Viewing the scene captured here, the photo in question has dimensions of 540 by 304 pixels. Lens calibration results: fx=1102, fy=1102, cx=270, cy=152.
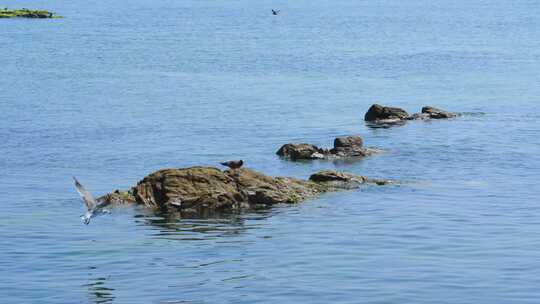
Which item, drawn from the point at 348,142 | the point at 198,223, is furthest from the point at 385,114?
the point at 198,223

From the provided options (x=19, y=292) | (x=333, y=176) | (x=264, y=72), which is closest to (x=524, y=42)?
(x=264, y=72)

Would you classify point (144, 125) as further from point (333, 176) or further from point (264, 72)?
point (264, 72)

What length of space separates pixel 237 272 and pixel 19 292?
26.2 feet

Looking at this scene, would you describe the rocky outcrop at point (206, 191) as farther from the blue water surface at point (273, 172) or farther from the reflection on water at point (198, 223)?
the blue water surface at point (273, 172)

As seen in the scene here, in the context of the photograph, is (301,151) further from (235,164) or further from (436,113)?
(436,113)

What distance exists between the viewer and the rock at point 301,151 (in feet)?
215

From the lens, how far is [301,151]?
65562 mm

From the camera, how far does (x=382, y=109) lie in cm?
8150

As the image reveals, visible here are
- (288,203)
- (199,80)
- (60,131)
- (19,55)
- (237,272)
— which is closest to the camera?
(237,272)

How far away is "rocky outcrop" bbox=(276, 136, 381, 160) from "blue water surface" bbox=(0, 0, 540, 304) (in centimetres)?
119

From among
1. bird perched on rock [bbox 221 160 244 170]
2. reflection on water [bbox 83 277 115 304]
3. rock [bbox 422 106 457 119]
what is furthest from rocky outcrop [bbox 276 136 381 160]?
reflection on water [bbox 83 277 115 304]

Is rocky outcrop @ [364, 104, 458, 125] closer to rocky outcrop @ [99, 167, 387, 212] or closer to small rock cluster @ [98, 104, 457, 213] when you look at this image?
small rock cluster @ [98, 104, 457, 213]

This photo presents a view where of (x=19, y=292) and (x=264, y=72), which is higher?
(x=264, y=72)

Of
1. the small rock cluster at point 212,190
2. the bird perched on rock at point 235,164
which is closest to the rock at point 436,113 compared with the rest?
the small rock cluster at point 212,190
